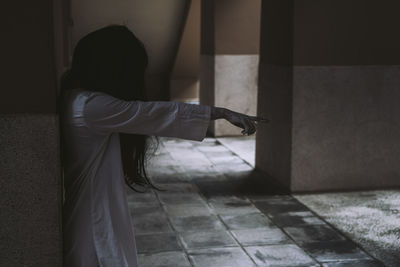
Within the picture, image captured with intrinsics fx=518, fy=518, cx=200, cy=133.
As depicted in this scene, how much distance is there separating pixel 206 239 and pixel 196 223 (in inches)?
17.1

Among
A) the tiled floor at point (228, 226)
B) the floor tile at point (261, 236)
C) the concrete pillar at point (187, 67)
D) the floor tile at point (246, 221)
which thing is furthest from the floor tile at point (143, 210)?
the concrete pillar at point (187, 67)

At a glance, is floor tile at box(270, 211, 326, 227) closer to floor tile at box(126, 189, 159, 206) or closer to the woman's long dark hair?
floor tile at box(126, 189, 159, 206)

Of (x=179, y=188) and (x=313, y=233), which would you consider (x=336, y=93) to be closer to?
(x=313, y=233)

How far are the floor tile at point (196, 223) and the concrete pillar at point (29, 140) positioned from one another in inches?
98.9

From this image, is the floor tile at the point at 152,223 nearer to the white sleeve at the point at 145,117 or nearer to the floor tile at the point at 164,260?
the floor tile at the point at 164,260

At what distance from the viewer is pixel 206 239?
4.39 m

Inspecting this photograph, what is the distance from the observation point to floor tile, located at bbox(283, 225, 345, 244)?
14.5 ft

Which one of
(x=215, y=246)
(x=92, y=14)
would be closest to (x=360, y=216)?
(x=215, y=246)

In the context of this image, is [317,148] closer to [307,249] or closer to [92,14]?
[307,249]

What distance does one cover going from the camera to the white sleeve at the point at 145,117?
2053 mm

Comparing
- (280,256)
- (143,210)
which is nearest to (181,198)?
(143,210)

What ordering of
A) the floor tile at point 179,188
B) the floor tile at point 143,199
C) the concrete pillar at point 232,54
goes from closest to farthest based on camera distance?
the floor tile at point 143,199 < the floor tile at point 179,188 < the concrete pillar at point 232,54

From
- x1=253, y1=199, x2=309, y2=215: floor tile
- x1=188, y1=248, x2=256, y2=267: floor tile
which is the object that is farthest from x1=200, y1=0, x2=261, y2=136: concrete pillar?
x1=188, y1=248, x2=256, y2=267: floor tile

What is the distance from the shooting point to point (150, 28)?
12133 millimetres
